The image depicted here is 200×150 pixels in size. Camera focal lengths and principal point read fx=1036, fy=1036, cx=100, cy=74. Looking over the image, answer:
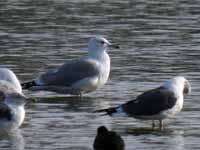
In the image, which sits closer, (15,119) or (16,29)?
(15,119)

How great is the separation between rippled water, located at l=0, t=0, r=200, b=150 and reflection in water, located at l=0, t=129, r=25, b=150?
1cm

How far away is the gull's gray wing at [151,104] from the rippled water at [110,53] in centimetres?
28

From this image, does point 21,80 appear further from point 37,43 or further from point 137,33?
point 137,33

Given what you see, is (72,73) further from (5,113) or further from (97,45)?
(5,113)

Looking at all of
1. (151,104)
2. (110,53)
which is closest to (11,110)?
(151,104)

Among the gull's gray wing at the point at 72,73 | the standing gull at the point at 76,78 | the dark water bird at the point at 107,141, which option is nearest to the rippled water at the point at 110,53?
the standing gull at the point at 76,78

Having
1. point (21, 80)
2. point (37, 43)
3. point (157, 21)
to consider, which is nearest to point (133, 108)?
point (21, 80)

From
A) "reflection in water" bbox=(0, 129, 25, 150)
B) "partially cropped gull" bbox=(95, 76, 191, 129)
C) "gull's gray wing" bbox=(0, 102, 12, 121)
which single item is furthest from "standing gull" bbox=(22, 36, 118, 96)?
"gull's gray wing" bbox=(0, 102, 12, 121)

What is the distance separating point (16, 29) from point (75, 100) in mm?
8440

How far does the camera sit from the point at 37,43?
76.9 ft

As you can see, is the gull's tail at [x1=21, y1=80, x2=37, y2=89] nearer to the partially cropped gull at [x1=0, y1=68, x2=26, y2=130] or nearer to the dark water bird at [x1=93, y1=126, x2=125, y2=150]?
the partially cropped gull at [x1=0, y1=68, x2=26, y2=130]

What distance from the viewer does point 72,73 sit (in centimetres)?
1789

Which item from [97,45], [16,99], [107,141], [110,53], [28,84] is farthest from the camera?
[110,53]

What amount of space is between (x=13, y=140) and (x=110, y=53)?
8.86 meters
